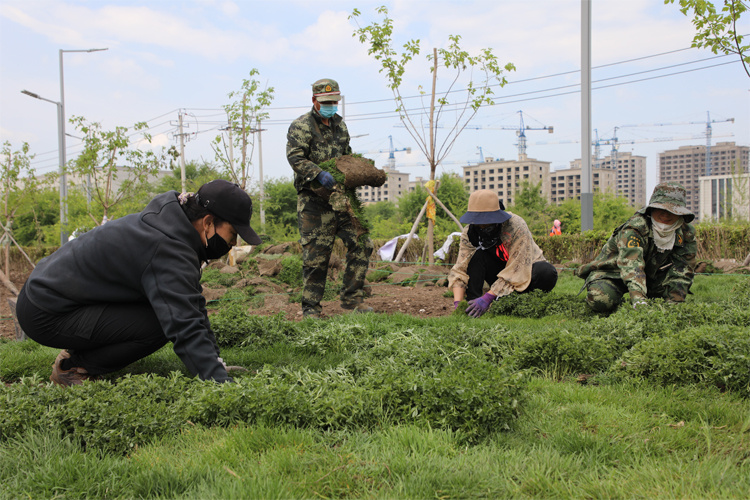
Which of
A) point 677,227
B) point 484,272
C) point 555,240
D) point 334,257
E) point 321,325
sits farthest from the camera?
point 555,240

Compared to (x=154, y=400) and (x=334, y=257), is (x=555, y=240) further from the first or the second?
(x=154, y=400)

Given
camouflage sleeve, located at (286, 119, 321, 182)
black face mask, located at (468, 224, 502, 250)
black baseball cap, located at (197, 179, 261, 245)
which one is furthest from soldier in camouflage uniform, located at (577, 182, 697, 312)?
black baseball cap, located at (197, 179, 261, 245)

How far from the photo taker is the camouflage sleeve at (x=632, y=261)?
5.34m

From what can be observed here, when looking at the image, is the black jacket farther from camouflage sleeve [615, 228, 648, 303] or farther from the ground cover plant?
camouflage sleeve [615, 228, 648, 303]

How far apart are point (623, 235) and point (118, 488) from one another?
5052 millimetres

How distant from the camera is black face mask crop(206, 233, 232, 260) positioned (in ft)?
11.8

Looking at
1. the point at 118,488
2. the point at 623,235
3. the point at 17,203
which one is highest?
the point at 17,203

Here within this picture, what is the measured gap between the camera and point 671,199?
5.50 meters

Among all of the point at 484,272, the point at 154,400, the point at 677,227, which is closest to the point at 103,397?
the point at 154,400

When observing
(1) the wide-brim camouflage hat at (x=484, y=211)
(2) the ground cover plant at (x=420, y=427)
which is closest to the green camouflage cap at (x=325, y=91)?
(1) the wide-brim camouflage hat at (x=484, y=211)

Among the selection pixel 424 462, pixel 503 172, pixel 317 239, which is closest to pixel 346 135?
pixel 317 239

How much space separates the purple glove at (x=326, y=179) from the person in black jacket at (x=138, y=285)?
250cm

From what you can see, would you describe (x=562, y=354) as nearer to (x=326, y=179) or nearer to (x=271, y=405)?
(x=271, y=405)

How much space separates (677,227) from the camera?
221 inches
